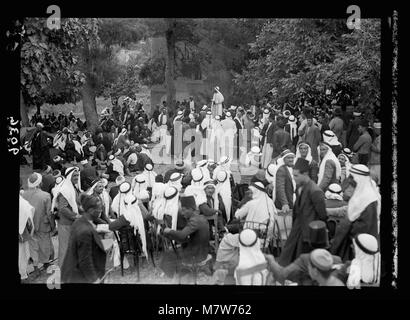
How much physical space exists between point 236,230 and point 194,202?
66cm

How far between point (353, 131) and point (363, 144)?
16.6 inches

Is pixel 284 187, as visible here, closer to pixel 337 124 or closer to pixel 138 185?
pixel 138 185

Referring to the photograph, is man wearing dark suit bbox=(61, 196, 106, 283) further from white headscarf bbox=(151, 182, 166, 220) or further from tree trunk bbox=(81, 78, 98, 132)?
tree trunk bbox=(81, 78, 98, 132)

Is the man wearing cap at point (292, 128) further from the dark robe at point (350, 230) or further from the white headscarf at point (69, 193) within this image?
the white headscarf at point (69, 193)

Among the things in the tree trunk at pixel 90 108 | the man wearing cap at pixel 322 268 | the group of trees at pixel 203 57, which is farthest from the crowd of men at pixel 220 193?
the group of trees at pixel 203 57

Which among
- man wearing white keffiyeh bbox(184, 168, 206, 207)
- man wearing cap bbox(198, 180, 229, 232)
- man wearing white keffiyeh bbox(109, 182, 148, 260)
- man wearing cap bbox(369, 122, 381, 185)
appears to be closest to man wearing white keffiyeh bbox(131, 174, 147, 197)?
man wearing white keffiyeh bbox(109, 182, 148, 260)

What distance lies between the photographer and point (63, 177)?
283 inches

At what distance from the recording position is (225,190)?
23.4 ft

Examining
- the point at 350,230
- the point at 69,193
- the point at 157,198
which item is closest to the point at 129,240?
the point at 157,198

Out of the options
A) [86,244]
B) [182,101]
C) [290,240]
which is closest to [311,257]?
[290,240]

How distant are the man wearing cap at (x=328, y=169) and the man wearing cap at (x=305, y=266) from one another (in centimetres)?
173

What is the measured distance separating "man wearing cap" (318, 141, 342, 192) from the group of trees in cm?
126

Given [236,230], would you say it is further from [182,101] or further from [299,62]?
[299,62]

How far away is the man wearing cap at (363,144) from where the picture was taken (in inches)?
301
